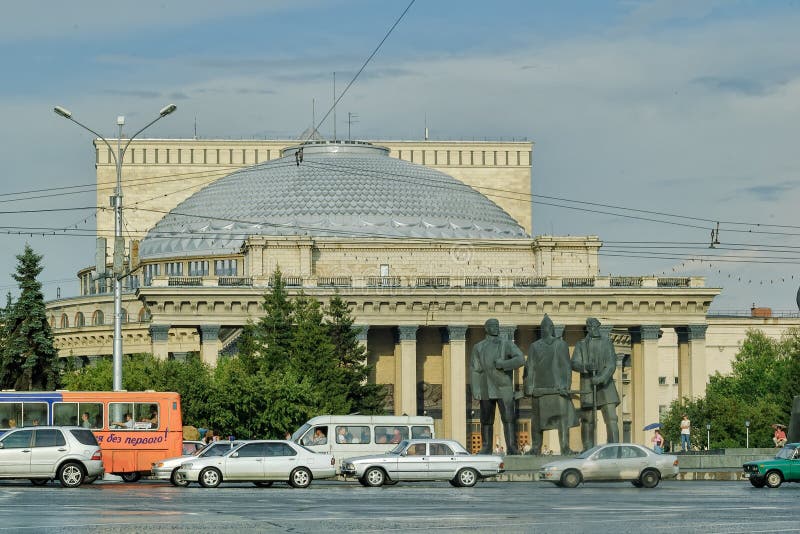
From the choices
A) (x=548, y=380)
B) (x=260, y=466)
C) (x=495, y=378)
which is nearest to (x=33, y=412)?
(x=260, y=466)

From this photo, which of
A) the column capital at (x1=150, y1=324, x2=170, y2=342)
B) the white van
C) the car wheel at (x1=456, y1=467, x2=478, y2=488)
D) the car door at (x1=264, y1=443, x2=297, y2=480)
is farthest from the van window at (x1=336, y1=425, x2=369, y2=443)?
the column capital at (x1=150, y1=324, x2=170, y2=342)

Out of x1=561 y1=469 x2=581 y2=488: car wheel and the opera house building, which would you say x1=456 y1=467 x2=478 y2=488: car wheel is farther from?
the opera house building

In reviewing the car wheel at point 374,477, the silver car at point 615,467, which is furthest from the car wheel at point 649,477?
the car wheel at point 374,477

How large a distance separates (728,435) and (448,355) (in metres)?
18.9

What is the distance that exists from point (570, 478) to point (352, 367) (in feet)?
142

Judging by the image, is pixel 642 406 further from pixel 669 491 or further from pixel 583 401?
pixel 669 491

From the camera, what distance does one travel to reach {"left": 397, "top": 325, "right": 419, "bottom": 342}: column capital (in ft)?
338

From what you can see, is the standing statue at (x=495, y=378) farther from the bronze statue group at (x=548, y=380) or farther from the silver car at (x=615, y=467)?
the silver car at (x=615, y=467)

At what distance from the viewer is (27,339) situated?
7294 cm

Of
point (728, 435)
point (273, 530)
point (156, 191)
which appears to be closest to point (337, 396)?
point (728, 435)

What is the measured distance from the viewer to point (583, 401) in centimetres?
4791

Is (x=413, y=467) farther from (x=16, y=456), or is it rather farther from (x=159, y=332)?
(x=159, y=332)

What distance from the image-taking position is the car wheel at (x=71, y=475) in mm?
38188

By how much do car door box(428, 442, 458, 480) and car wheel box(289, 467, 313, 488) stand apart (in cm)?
268
